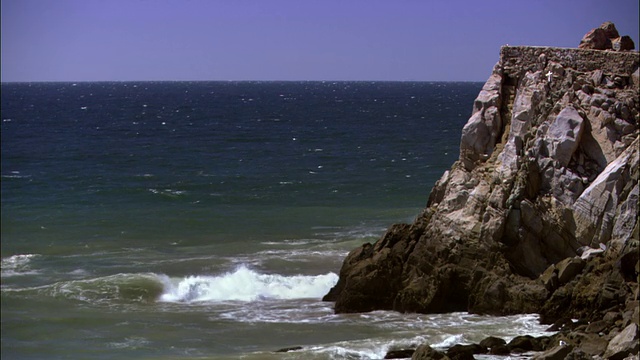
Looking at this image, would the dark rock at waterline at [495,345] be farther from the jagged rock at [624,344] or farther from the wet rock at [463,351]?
the jagged rock at [624,344]

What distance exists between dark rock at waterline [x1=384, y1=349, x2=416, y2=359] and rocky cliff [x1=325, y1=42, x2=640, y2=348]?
2.76 m

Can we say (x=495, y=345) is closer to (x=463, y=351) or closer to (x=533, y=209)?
(x=463, y=351)

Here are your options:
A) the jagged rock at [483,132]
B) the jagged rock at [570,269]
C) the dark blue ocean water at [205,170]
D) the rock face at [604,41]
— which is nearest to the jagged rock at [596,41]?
the rock face at [604,41]

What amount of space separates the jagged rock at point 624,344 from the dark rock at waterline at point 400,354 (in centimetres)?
397

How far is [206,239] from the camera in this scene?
3738 centimetres

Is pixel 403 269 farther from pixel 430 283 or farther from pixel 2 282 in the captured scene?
pixel 2 282

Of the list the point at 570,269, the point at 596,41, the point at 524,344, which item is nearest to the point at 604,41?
the point at 596,41

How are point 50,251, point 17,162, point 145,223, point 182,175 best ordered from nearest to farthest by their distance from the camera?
point 50,251
point 145,223
point 182,175
point 17,162

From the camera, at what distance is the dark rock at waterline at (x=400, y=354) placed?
21000 mm

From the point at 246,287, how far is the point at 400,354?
8.72 meters

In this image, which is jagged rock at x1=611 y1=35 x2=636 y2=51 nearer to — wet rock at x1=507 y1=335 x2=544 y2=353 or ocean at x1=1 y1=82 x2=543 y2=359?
ocean at x1=1 y1=82 x2=543 y2=359

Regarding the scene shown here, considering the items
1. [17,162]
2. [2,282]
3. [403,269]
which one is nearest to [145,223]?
[2,282]

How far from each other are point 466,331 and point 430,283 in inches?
83.6

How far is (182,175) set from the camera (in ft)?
180
